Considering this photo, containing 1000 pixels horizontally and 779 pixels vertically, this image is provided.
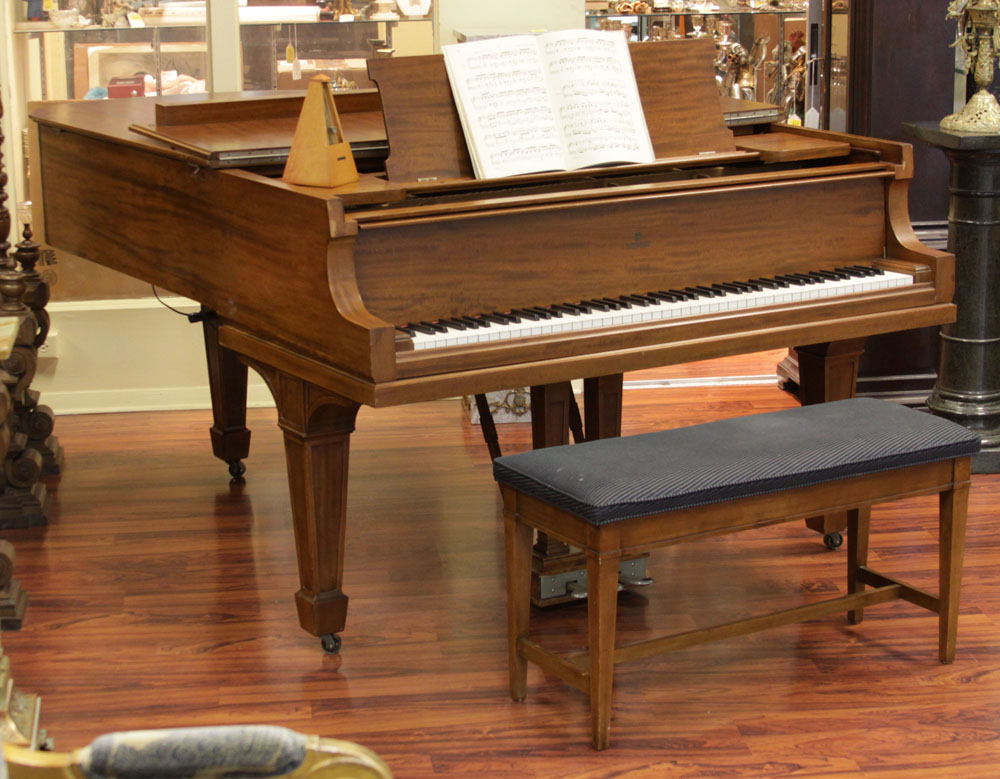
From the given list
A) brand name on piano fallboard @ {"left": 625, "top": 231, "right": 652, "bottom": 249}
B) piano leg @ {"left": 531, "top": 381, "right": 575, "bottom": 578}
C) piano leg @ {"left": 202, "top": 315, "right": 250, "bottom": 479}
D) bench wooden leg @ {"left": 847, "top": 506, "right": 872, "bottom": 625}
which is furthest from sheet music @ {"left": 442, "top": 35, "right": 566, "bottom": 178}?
piano leg @ {"left": 202, "top": 315, "right": 250, "bottom": 479}

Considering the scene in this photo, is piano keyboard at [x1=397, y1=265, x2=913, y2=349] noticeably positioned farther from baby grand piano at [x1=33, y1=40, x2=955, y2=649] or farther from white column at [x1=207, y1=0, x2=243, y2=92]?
white column at [x1=207, y1=0, x2=243, y2=92]

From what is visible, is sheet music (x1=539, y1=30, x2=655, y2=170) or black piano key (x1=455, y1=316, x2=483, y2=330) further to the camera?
sheet music (x1=539, y1=30, x2=655, y2=170)

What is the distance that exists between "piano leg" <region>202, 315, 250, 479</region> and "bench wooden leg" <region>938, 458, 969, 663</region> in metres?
2.14

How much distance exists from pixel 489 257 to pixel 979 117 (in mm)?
1828

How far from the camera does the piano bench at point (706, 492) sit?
8.62 feet

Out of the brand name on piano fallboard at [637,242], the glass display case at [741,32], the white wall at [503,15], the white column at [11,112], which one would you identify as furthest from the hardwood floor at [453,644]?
the glass display case at [741,32]

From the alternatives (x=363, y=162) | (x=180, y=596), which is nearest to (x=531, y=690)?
(x=180, y=596)

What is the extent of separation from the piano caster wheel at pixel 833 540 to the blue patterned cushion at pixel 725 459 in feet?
2.64

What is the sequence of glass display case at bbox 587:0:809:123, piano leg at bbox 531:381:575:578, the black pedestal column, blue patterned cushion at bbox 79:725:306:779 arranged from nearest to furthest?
blue patterned cushion at bbox 79:725:306:779
piano leg at bbox 531:381:575:578
the black pedestal column
glass display case at bbox 587:0:809:123

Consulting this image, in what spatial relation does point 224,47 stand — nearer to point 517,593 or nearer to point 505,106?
point 505,106

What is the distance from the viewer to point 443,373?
2.82 m

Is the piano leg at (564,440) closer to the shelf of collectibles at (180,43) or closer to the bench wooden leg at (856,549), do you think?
the bench wooden leg at (856,549)

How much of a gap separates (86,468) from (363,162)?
5.84 feet

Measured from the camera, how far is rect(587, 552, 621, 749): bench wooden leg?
262cm
